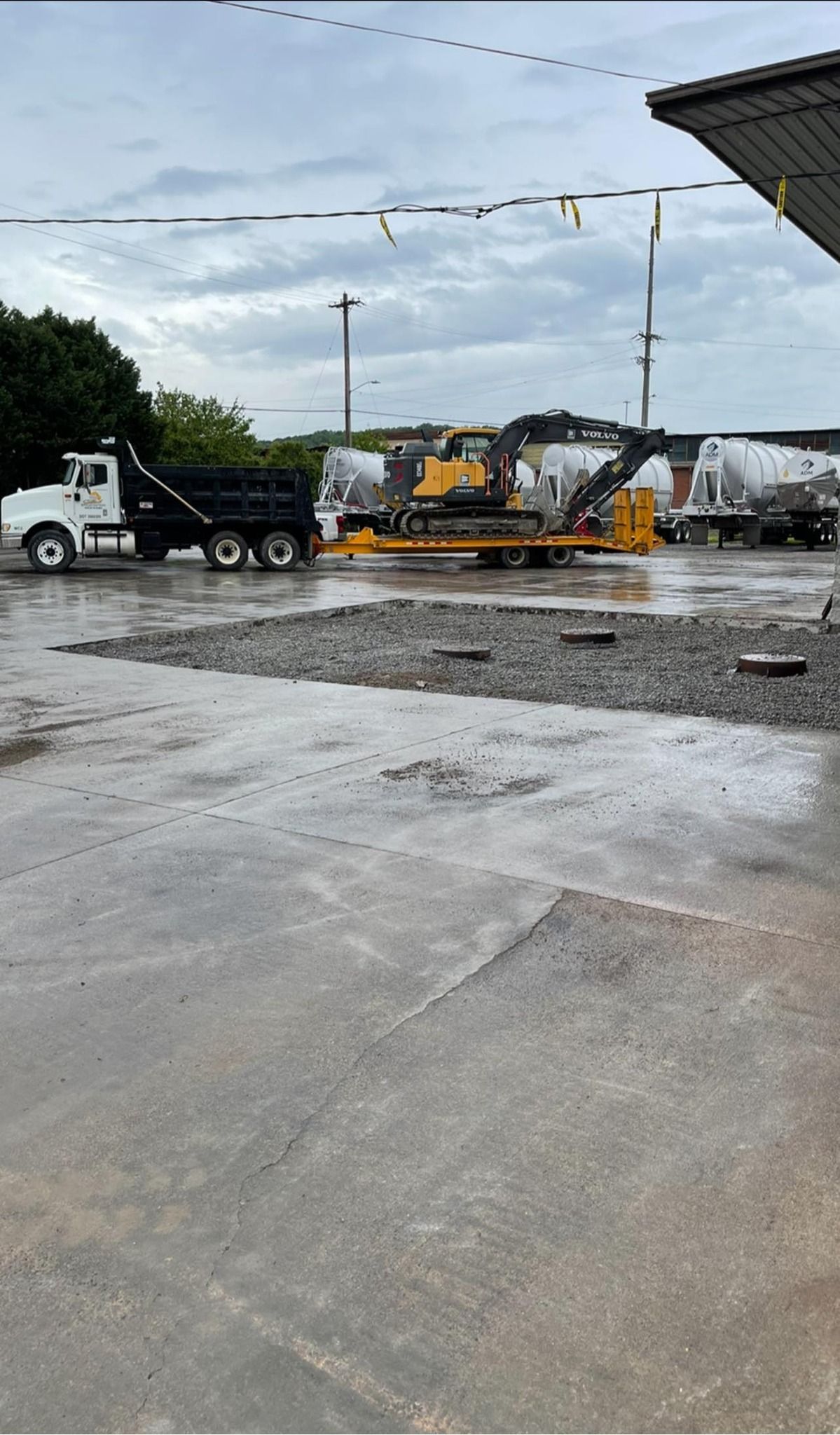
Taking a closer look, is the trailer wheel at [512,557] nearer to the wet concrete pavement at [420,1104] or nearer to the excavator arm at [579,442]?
the excavator arm at [579,442]

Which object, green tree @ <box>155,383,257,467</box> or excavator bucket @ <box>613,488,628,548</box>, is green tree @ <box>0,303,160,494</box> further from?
excavator bucket @ <box>613,488,628,548</box>

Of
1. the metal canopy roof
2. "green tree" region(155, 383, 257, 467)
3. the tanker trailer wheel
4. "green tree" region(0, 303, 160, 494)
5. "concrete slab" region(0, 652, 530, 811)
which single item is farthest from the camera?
"green tree" region(155, 383, 257, 467)

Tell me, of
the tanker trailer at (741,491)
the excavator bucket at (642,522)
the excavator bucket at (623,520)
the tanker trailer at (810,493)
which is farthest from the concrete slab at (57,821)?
the tanker trailer at (741,491)

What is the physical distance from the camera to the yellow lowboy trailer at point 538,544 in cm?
2883

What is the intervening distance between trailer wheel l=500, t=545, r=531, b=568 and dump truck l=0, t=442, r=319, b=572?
16.0ft

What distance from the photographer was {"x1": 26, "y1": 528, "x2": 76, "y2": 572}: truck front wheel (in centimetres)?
2684

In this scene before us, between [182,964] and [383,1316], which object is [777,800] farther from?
[383,1316]

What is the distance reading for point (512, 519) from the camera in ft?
96.8

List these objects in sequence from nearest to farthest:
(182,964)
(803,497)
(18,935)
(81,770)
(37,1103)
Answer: (37,1103) < (182,964) < (18,935) < (81,770) < (803,497)

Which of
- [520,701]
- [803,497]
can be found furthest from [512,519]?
[520,701]

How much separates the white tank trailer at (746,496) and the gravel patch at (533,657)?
2390 cm

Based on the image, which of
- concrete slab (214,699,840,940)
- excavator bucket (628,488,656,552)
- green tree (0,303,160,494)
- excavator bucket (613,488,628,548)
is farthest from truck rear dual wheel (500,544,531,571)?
green tree (0,303,160,494)

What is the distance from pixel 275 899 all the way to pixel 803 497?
3559cm

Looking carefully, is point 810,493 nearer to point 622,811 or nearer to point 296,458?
point 622,811
